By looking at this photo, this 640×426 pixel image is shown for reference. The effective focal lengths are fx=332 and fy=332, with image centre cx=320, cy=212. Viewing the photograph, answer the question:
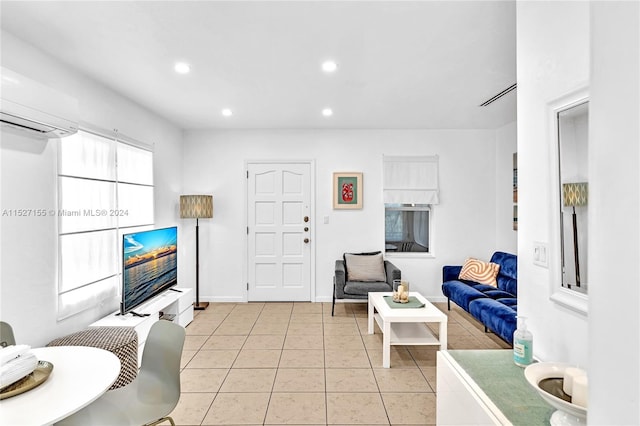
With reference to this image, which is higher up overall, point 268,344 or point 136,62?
point 136,62

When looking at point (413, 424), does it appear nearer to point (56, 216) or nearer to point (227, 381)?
point (227, 381)

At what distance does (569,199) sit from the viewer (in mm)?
1359

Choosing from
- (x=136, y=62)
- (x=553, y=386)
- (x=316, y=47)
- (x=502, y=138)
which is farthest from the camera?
(x=502, y=138)

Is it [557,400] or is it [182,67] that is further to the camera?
[182,67]

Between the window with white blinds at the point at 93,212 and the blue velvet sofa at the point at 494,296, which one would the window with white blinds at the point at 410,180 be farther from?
the window with white blinds at the point at 93,212

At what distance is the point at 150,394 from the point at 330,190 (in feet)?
12.0

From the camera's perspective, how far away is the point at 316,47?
244 centimetres

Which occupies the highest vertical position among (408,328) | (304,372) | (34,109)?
(34,109)

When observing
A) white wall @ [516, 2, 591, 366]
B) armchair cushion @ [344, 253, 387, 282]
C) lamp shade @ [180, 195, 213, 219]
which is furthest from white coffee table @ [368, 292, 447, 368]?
lamp shade @ [180, 195, 213, 219]

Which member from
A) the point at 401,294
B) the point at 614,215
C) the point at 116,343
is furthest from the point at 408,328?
the point at 614,215

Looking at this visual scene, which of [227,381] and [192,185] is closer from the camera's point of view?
[227,381]

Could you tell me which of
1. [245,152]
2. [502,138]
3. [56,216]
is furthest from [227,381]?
[502,138]

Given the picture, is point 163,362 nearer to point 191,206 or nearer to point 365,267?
point 191,206

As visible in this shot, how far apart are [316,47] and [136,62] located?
1491 millimetres
